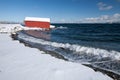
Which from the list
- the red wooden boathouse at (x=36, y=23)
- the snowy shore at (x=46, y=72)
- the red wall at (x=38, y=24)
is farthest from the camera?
the red wall at (x=38, y=24)

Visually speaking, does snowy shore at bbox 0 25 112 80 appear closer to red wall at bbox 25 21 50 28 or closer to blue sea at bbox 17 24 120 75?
blue sea at bbox 17 24 120 75

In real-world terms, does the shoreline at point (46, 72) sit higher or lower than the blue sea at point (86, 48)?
higher

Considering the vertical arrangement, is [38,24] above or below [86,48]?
above

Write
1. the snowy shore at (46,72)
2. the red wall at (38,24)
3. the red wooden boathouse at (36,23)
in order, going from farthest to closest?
the red wall at (38,24) → the red wooden boathouse at (36,23) → the snowy shore at (46,72)

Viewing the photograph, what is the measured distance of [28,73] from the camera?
8.23 metres

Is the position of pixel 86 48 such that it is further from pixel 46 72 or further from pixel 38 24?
pixel 38 24

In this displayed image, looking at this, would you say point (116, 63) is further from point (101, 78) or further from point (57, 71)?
point (57, 71)

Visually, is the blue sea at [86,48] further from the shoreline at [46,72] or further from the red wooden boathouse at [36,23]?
the red wooden boathouse at [36,23]

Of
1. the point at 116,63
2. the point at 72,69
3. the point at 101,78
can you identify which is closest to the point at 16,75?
the point at 72,69

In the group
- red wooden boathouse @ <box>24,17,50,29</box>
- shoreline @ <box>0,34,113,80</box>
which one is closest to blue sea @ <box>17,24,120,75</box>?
shoreline @ <box>0,34,113,80</box>

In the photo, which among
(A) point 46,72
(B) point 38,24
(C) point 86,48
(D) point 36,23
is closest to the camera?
(A) point 46,72

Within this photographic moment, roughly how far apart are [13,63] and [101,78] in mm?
5343

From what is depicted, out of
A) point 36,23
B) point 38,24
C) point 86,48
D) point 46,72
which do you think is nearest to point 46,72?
point 46,72

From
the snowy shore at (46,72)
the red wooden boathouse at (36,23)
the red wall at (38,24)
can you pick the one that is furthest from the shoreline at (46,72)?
the red wall at (38,24)
